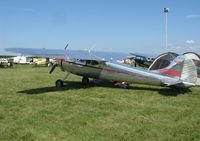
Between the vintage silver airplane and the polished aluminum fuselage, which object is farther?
the polished aluminum fuselage

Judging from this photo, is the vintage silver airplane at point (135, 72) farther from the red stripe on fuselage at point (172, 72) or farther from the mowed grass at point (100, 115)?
the mowed grass at point (100, 115)

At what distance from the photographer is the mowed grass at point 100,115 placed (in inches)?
247

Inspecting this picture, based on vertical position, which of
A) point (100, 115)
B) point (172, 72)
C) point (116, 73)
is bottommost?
point (100, 115)

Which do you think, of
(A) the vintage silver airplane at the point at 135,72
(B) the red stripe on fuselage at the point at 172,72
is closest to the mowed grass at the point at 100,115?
(A) the vintage silver airplane at the point at 135,72

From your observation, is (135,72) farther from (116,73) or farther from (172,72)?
(172,72)

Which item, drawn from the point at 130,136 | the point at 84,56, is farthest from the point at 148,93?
→ the point at 130,136

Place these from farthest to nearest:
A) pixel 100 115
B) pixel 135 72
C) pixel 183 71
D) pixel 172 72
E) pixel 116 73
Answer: pixel 116 73 < pixel 135 72 < pixel 172 72 < pixel 183 71 < pixel 100 115

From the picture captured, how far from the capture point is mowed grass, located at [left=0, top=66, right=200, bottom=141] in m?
6.27

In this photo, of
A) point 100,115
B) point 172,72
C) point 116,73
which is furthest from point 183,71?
point 100,115

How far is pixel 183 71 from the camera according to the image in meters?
11.7

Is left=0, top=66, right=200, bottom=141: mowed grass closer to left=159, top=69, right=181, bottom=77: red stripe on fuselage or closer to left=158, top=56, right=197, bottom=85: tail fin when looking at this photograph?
left=158, top=56, right=197, bottom=85: tail fin

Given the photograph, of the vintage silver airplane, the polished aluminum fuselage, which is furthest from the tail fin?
the polished aluminum fuselage

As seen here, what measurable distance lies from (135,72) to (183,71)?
2.02 m

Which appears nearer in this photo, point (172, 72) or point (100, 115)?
point (100, 115)
